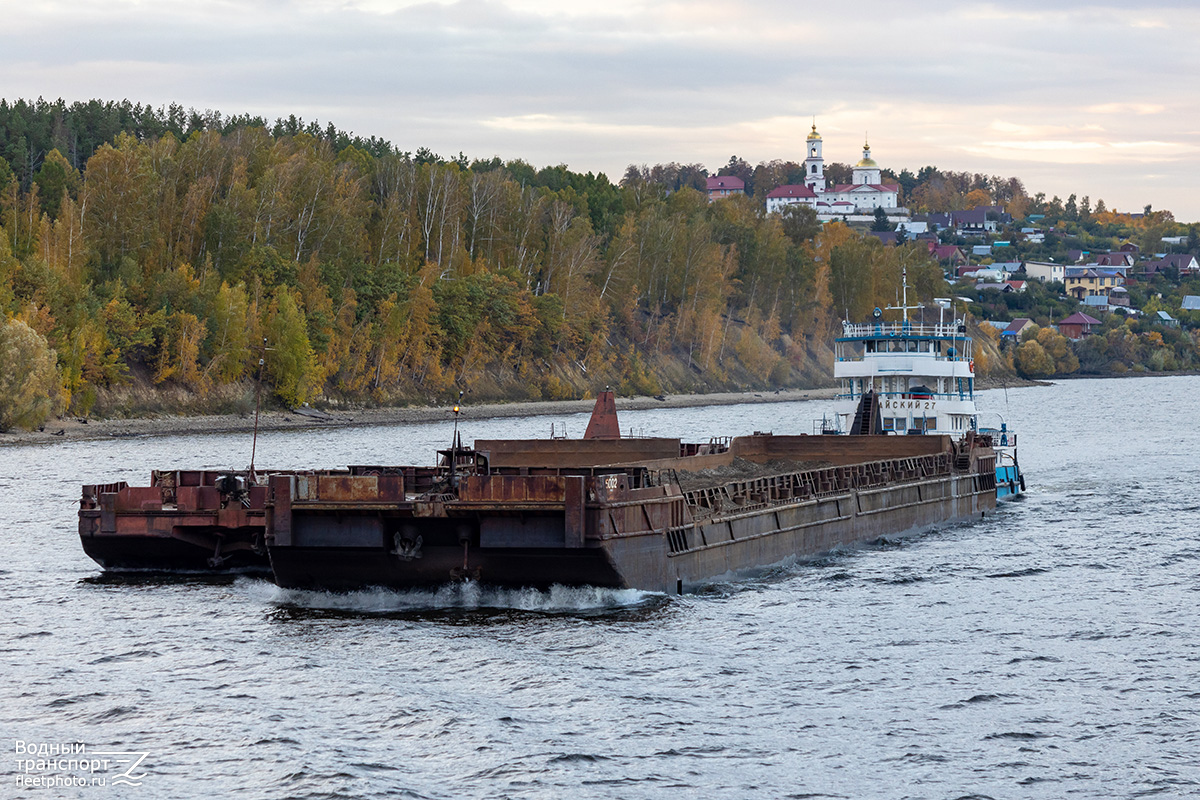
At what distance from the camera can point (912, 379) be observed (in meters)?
51.4

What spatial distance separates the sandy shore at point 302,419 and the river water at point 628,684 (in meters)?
41.8

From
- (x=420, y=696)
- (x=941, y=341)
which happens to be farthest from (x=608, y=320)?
(x=420, y=696)

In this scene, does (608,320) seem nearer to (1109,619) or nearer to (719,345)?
(719,345)

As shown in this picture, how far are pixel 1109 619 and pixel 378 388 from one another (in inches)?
3344

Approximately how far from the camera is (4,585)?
30469 mm

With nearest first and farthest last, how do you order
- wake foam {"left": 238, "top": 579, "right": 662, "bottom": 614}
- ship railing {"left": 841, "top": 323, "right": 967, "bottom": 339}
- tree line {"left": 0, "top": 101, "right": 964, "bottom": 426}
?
wake foam {"left": 238, "top": 579, "right": 662, "bottom": 614} → ship railing {"left": 841, "top": 323, "right": 967, "bottom": 339} → tree line {"left": 0, "top": 101, "right": 964, "bottom": 426}

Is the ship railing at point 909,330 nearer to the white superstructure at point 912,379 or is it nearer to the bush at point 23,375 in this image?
the white superstructure at point 912,379

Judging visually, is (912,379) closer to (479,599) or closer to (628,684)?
(479,599)

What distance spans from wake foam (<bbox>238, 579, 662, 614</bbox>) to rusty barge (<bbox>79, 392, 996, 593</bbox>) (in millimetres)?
215

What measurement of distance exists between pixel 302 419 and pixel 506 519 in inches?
2885

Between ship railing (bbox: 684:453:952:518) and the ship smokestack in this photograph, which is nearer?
ship railing (bbox: 684:453:952:518)

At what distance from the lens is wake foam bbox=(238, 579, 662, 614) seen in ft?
85.3

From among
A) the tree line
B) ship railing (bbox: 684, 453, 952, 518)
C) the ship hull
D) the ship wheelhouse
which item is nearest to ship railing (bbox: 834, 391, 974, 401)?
the ship wheelhouse

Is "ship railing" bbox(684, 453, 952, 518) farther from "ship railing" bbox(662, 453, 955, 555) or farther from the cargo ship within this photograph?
the cargo ship
